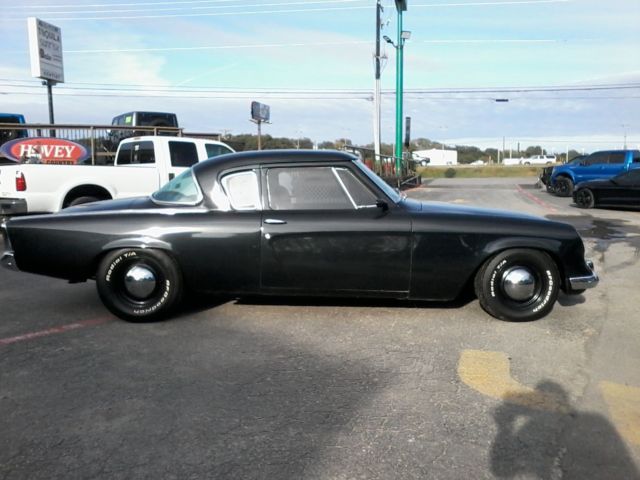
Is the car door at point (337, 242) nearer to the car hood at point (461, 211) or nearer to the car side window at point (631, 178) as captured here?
the car hood at point (461, 211)

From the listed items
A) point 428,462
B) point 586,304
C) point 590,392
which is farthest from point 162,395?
point 586,304

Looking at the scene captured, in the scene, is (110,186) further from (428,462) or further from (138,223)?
(428,462)

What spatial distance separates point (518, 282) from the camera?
4.64 metres

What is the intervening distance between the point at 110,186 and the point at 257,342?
247 inches

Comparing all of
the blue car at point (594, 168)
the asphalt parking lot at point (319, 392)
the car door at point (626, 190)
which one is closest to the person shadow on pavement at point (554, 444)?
the asphalt parking lot at point (319, 392)

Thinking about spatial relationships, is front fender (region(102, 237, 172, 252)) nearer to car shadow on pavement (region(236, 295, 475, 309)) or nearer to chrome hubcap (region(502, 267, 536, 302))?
car shadow on pavement (region(236, 295, 475, 309))

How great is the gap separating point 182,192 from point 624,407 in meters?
3.70

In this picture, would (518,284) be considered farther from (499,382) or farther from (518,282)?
(499,382)

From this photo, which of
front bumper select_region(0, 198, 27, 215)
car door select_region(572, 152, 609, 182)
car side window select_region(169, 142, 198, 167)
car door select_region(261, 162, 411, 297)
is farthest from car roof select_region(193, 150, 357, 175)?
car door select_region(572, 152, 609, 182)

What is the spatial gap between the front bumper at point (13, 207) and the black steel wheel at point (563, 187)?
18692 millimetres

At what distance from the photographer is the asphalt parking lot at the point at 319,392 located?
2648 millimetres

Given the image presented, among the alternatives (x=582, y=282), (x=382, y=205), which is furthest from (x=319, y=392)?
(x=582, y=282)

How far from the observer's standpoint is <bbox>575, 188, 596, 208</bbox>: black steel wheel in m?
15.8

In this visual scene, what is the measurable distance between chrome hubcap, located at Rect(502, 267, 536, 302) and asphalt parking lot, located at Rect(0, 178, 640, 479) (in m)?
0.27
